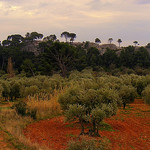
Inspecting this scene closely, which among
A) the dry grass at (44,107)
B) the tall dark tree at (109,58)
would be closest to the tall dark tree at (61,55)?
the tall dark tree at (109,58)

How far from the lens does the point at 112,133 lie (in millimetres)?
9547

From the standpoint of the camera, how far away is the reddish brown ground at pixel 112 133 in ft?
26.8

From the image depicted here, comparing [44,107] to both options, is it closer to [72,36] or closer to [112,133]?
[112,133]

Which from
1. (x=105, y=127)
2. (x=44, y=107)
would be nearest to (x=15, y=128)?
(x=44, y=107)

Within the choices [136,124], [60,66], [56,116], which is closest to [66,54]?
[60,66]

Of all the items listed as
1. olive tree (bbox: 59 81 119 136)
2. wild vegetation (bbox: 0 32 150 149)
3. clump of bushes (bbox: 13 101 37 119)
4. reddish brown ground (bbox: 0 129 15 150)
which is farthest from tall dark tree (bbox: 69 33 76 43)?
reddish brown ground (bbox: 0 129 15 150)

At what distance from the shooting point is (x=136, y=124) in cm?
1142

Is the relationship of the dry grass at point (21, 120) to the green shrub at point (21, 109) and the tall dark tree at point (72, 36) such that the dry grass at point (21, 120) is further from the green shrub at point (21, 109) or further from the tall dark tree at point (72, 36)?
the tall dark tree at point (72, 36)

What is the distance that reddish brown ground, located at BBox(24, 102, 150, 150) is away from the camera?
Result: 8.17m

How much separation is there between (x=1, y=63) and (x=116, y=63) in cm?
3592

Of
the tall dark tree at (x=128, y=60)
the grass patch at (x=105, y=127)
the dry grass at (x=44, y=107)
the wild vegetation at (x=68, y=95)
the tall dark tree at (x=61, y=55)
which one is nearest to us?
the wild vegetation at (x=68, y=95)

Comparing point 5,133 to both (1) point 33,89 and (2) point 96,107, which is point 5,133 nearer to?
(2) point 96,107

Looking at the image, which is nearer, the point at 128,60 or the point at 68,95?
the point at 68,95

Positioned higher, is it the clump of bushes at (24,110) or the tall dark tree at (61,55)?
the tall dark tree at (61,55)
